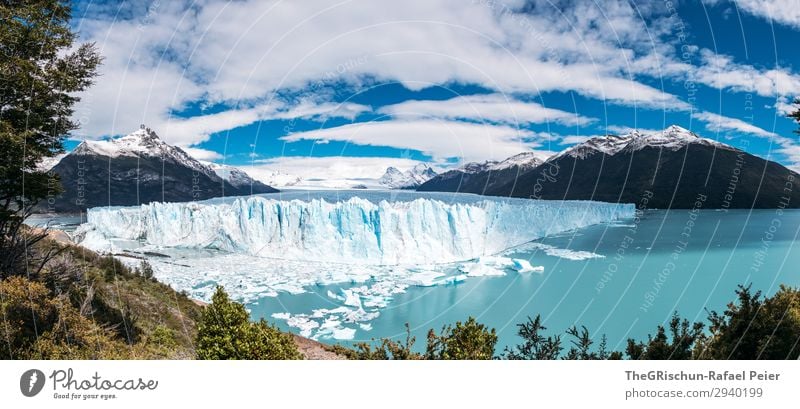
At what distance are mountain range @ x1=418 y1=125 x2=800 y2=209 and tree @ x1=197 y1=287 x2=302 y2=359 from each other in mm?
65348

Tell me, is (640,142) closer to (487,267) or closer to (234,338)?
(487,267)

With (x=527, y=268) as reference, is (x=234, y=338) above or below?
above

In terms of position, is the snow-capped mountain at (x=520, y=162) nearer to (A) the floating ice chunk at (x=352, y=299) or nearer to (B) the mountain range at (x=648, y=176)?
(B) the mountain range at (x=648, y=176)

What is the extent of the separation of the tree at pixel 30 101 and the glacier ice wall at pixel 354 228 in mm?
18850

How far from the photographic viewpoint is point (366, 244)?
26.8 m

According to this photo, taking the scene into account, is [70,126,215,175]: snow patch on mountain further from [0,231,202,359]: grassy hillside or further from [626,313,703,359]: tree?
[626,313,703,359]: tree

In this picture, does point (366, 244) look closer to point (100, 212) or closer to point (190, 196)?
point (100, 212)

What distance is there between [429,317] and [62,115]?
1378 cm

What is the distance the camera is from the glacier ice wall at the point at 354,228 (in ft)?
87.2

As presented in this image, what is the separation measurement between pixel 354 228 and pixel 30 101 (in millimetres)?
20188

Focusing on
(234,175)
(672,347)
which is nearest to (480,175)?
(234,175)

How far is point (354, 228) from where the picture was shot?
26953 mm

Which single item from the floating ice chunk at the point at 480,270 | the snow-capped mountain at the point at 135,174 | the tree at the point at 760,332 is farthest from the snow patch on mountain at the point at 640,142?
the tree at the point at 760,332
